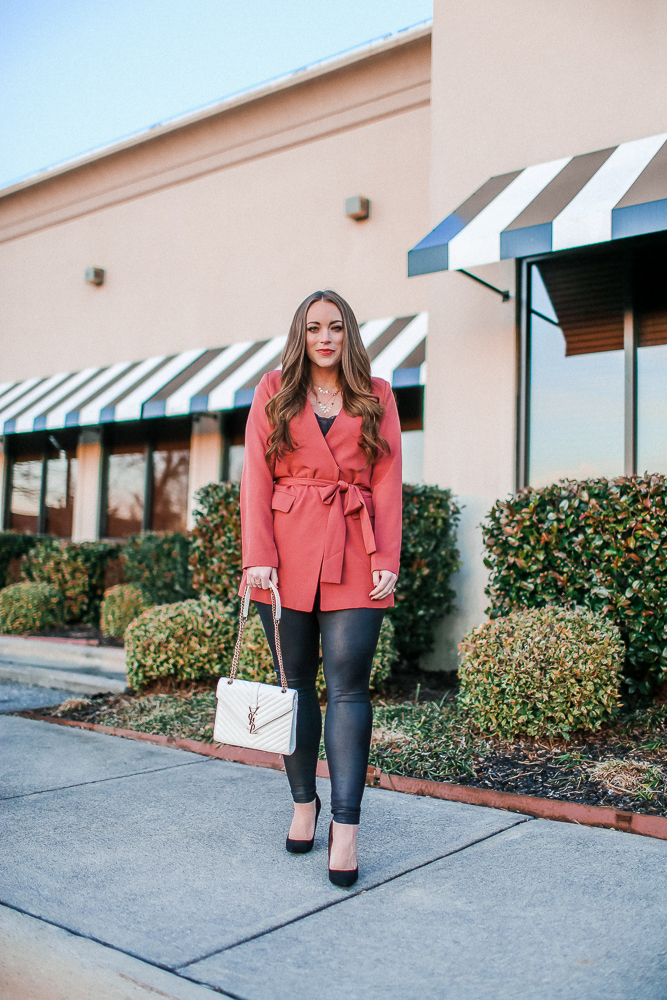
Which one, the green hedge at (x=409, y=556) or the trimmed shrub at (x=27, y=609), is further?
the trimmed shrub at (x=27, y=609)

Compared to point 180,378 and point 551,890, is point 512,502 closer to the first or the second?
point 551,890

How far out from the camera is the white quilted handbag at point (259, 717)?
2406 millimetres

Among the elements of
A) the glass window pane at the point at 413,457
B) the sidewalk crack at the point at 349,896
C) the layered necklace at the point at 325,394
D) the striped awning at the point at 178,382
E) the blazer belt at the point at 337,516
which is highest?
the striped awning at the point at 178,382

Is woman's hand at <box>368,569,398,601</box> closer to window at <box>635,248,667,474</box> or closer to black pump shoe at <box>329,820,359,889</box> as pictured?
black pump shoe at <box>329,820,359,889</box>

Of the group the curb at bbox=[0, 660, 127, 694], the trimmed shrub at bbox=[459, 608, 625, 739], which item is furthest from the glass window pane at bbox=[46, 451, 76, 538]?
the trimmed shrub at bbox=[459, 608, 625, 739]

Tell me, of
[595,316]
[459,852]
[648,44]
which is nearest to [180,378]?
[595,316]

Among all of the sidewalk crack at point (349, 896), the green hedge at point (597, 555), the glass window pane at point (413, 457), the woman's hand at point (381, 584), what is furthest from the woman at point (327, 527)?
the glass window pane at point (413, 457)

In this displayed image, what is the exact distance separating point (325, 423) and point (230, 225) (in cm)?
746

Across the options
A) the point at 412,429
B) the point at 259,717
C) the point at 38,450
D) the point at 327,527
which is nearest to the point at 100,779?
the point at 259,717

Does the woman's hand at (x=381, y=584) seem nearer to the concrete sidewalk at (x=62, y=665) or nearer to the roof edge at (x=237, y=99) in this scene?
the concrete sidewalk at (x=62, y=665)

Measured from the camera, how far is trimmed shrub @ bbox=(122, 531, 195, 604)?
24.2ft

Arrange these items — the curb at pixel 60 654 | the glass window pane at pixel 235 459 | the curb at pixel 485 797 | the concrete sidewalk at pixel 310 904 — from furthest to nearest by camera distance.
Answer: the glass window pane at pixel 235 459 < the curb at pixel 60 654 < the curb at pixel 485 797 < the concrete sidewalk at pixel 310 904

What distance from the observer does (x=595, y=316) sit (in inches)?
219

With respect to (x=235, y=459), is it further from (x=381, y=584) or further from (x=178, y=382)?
(x=381, y=584)
